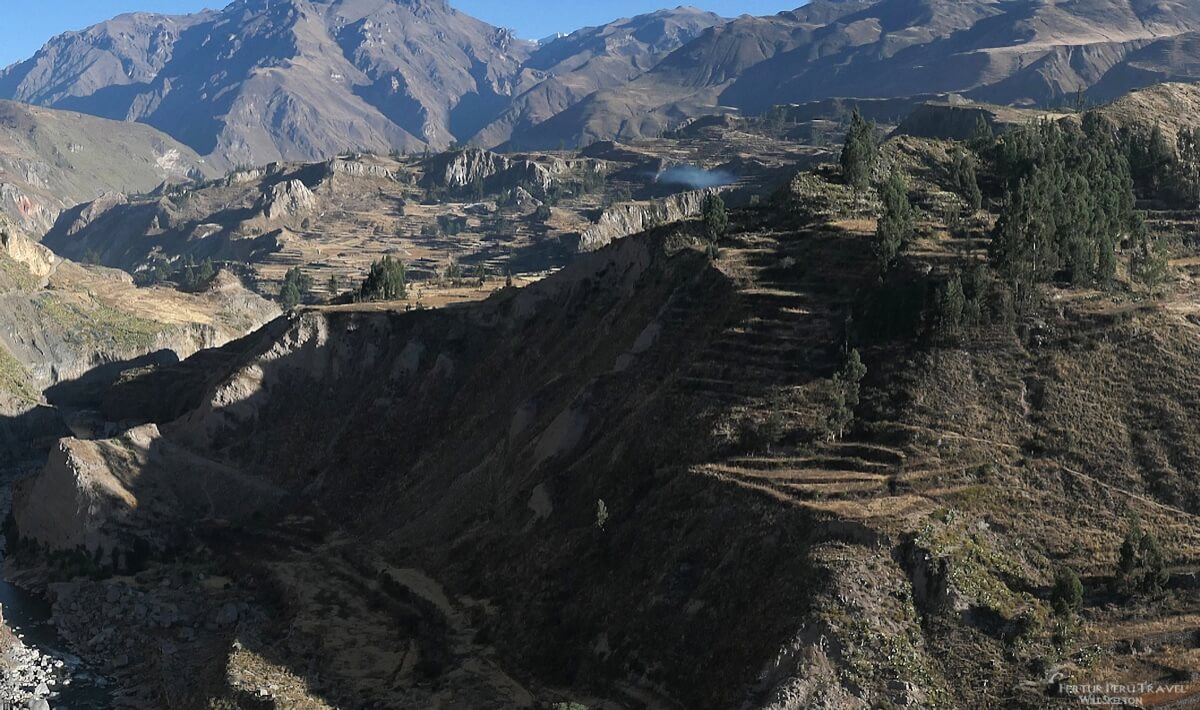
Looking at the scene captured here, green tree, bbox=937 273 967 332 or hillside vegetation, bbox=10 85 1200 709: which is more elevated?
green tree, bbox=937 273 967 332

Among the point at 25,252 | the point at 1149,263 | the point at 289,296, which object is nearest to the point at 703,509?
the point at 1149,263

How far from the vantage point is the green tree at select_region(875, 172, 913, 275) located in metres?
68.8

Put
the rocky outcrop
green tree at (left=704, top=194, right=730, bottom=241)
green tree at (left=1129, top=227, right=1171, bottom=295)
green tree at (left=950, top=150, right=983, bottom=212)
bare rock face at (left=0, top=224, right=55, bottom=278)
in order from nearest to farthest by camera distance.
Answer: green tree at (left=1129, top=227, right=1171, bottom=295) → green tree at (left=950, top=150, right=983, bottom=212) → green tree at (left=704, top=194, right=730, bottom=241) → bare rock face at (left=0, top=224, right=55, bottom=278) → the rocky outcrop

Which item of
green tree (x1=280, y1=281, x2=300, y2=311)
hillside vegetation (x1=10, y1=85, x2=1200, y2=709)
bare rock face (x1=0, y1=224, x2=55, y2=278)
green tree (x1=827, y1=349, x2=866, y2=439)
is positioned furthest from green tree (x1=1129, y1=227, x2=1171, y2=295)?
green tree (x1=280, y1=281, x2=300, y2=311)

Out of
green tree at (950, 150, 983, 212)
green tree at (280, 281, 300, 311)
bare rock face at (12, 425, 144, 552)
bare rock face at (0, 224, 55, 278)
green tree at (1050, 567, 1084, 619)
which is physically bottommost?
bare rock face at (12, 425, 144, 552)

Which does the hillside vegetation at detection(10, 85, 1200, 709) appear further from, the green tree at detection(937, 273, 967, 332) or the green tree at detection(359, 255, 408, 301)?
the green tree at detection(359, 255, 408, 301)

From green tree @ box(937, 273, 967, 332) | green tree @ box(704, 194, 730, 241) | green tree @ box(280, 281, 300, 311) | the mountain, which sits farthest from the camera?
green tree @ box(280, 281, 300, 311)

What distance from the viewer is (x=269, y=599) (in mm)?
74938

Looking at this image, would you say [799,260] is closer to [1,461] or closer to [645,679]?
[645,679]

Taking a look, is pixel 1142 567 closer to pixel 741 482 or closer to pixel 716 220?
pixel 741 482

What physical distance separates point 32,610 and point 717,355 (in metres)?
48.5

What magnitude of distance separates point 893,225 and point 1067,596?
92.0 ft

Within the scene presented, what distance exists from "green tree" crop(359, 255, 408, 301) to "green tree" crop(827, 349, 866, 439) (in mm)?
61623

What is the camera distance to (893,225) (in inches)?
2758
